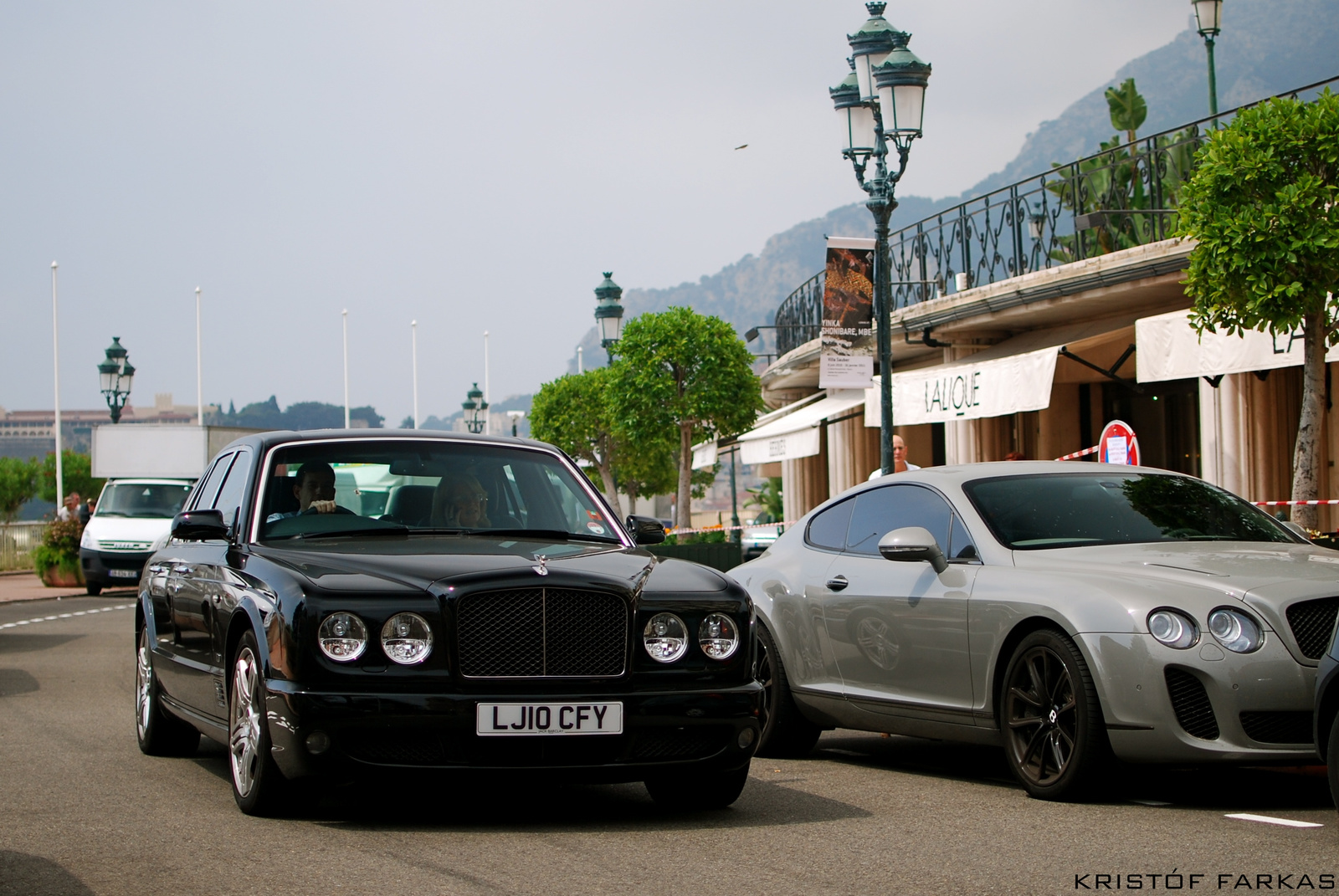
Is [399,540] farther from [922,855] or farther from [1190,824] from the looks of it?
[1190,824]

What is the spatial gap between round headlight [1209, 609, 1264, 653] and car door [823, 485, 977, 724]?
46.6 inches

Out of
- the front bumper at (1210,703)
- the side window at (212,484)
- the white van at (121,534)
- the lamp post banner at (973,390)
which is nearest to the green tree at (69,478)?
the white van at (121,534)

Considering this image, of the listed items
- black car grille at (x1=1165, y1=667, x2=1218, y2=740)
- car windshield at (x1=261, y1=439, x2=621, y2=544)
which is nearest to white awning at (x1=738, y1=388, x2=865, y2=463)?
car windshield at (x1=261, y1=439, x2=621, y2=544)

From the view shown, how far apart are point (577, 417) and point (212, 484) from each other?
43.2 metres

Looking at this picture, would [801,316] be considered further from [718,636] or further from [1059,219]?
[718,636]

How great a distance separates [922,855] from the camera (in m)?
5.56

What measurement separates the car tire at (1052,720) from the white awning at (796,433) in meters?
18.4

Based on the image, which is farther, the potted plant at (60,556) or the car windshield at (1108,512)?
the potted plant at (60,556)

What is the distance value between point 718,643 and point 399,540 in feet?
4.89

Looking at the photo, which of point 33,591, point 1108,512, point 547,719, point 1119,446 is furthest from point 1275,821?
point 33,591

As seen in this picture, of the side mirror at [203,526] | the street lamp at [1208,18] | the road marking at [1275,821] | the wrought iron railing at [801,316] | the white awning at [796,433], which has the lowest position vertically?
the road marking at [1275,821]

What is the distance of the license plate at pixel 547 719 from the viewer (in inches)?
231

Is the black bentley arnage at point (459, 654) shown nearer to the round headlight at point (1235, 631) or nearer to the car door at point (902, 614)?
the car door at point (902, 614)

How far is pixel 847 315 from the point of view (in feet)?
56.5
